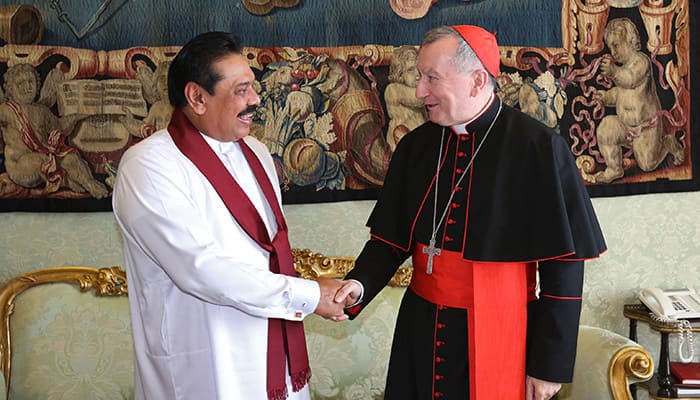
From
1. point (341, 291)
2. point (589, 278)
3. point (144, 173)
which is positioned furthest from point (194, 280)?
point (589, 278)

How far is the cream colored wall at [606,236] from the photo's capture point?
389 cm

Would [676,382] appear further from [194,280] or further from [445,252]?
[194,280]

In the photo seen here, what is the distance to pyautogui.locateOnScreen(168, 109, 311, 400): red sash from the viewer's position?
8.37ft

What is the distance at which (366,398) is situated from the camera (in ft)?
12.2

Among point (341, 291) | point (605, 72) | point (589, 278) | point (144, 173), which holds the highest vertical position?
point (605, 72)

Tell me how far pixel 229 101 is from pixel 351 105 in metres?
1.35

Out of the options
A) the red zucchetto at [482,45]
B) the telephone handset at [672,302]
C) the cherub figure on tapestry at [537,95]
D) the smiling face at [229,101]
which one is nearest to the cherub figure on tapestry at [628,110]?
the cherub figure on tapestry at [537,95]

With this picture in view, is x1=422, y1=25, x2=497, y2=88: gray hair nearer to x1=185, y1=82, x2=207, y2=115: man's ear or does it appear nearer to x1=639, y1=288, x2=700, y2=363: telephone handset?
x1=185, y1=82, x2=207, y2=115: man's ear

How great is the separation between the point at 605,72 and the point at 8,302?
3.14m

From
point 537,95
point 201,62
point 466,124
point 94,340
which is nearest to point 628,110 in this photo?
point 537,95

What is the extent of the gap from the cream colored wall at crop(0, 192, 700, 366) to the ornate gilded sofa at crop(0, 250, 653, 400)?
0.19 metres

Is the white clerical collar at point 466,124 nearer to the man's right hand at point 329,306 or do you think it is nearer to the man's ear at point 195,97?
the man's right hand at point 329,306

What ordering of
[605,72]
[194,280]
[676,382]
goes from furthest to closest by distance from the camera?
[605,72]
[676,382]
[194,280]

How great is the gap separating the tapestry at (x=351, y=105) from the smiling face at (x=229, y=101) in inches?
48.2
